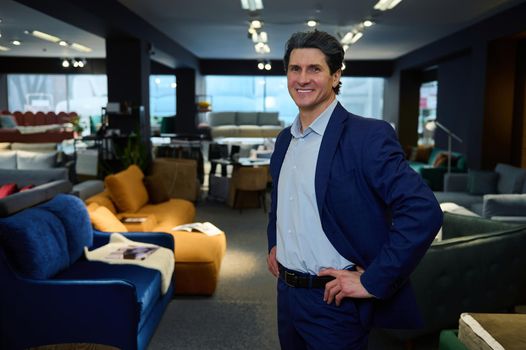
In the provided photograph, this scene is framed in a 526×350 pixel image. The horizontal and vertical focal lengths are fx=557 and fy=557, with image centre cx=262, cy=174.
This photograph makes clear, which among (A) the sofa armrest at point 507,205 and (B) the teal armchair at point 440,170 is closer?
(A) the sofa armrest at point 507,205

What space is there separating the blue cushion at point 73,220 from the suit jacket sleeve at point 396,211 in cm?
287

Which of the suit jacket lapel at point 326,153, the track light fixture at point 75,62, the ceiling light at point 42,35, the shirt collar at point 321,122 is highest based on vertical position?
the ceiling light at point 42,35

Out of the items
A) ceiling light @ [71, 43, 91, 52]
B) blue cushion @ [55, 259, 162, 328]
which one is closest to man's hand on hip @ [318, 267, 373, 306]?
blue cushion @ [55, 259, 162, 328]

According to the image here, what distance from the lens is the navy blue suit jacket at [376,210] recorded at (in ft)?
4.89

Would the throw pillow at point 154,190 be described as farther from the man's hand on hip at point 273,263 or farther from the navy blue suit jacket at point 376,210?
the navy blue suit jacket at point 376,210

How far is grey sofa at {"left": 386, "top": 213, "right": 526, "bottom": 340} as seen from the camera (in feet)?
10.9

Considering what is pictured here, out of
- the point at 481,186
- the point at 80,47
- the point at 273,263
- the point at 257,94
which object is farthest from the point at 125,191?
the point at 257,94

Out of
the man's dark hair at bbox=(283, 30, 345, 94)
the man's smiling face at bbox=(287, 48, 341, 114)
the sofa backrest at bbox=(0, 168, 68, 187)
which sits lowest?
the sofa backrest at bbox=(0, 168, 68, 187)

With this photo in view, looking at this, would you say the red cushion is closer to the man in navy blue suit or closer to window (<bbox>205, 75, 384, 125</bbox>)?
the man in navy blue suit

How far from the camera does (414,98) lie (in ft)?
48.7

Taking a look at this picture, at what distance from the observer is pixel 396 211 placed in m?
1.51

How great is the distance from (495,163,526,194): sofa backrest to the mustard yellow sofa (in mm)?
4173

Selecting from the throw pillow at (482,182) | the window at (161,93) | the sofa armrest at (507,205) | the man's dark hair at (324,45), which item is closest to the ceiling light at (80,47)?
the window at (161,93)

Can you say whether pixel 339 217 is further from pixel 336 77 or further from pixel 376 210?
pixel 336 77
